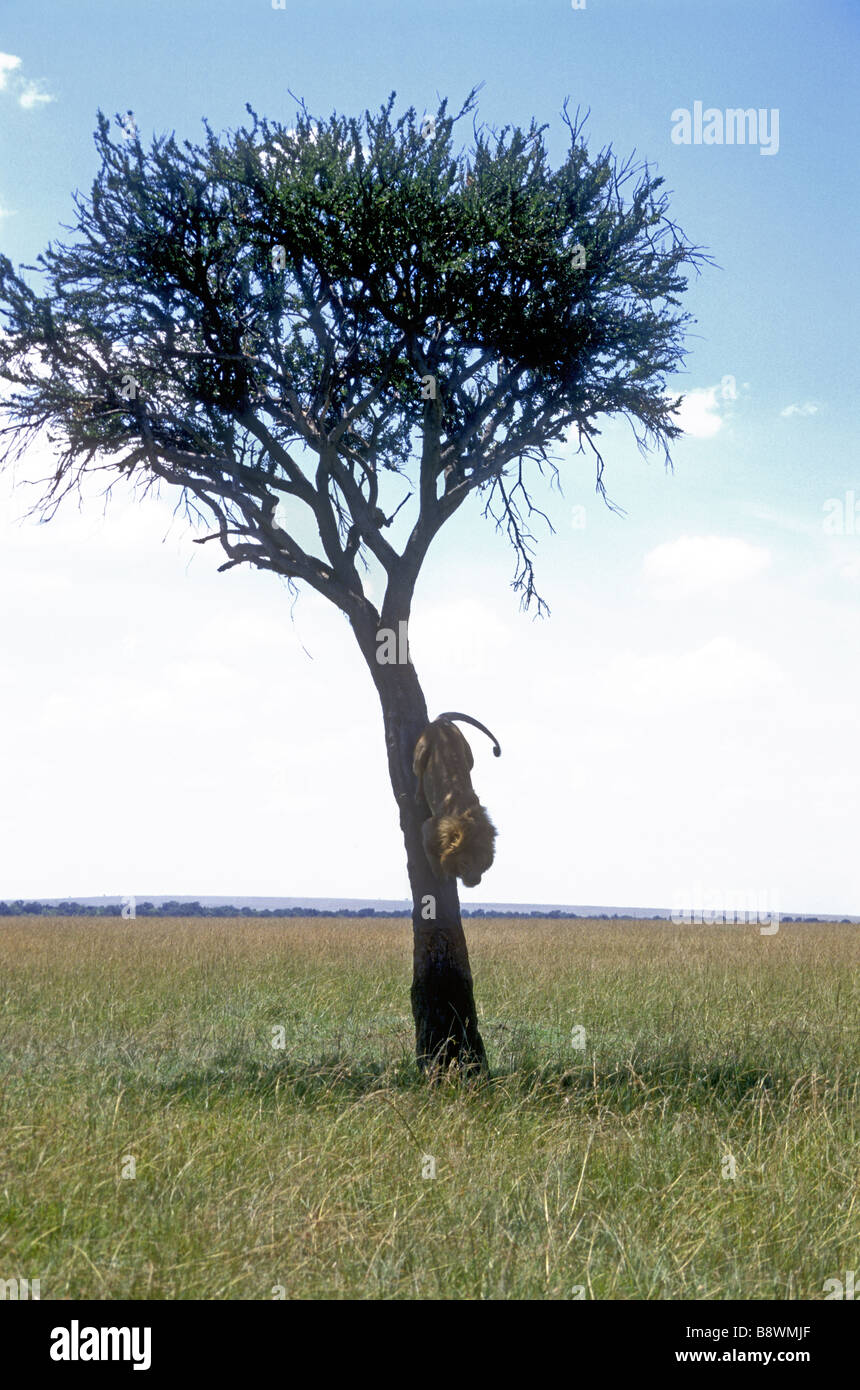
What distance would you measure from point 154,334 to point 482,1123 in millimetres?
9694

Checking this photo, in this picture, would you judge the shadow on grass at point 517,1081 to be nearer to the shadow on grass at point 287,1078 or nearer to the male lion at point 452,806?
the shadow on grass at point 287,1078

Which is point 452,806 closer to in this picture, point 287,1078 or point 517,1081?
point 517,1081

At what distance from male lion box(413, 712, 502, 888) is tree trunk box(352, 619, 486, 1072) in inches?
26.4

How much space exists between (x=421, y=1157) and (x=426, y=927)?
3.53 metres

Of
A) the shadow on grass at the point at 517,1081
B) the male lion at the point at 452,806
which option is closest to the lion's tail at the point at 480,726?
the male lion at the point at 452,806

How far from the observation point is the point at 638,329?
12391 millimetres

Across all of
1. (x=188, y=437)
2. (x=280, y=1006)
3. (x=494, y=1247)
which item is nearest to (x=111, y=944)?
(x=280, y=1006)

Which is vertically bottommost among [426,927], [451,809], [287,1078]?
[287,1078]

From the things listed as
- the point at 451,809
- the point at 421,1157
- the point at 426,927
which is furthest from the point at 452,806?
the point at 421,1157

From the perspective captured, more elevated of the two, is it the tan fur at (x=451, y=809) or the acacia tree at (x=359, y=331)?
the acacia tree at (x=359, y=331)

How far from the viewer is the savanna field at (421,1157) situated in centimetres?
546

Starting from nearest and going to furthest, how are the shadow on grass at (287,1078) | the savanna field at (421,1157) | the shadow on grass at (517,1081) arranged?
the savanna field at (421,1157)
the shadow on grass at (517,1081)
the shadow on grass at (287,1078)

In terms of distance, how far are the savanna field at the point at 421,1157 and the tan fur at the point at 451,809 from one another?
1.98 metres

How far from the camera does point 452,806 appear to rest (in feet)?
30.7
